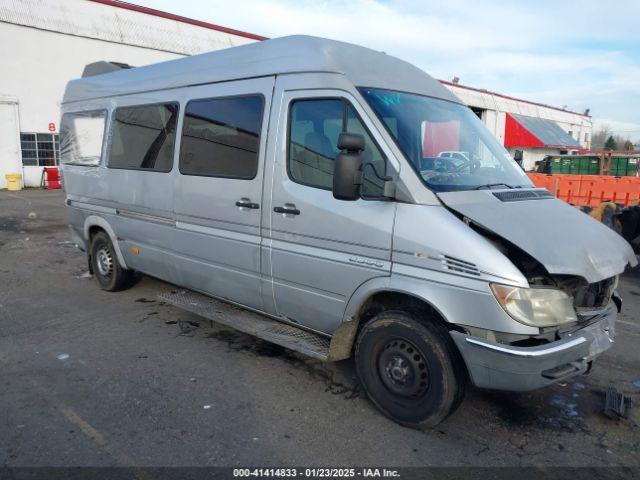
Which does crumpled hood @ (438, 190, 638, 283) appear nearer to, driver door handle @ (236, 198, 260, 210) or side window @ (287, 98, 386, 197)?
side window @ (287, 98, 386, 197)

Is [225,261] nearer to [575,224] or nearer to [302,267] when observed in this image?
[302,267]

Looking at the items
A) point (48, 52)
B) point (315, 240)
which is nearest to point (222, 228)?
point (315, 240)

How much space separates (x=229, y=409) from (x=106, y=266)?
12.4 ft

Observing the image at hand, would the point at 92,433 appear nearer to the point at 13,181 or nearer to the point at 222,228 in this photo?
the point at 222,228

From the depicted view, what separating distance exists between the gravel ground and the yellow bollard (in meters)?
17.4

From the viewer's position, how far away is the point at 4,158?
20625 millimetres

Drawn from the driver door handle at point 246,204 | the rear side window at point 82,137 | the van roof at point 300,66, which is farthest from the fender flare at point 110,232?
the driver door handle at point 246,204

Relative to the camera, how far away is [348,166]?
345 centimetres

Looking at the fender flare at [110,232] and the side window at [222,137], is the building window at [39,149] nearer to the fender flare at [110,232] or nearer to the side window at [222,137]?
the fender flare at [110,232]

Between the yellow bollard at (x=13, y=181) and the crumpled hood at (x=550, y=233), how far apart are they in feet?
70.9

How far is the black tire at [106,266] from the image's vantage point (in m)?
6.69

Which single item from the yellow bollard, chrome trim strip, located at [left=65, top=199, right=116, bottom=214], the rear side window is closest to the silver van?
chrome trim strip, located at [left=65, top=199, right=116, bottom=214]

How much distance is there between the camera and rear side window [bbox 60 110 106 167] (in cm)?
654

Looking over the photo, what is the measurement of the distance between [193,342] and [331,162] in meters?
2.50
